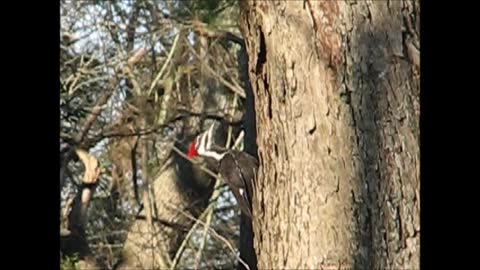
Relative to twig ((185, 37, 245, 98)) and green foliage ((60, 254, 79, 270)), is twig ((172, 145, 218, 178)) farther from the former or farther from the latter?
green foliage ((60, 254, 79, 270))

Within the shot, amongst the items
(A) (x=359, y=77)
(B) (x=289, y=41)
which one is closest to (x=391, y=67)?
(A) (x=359, y=77)

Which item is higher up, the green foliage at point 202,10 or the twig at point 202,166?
the green foliage at point 202,10

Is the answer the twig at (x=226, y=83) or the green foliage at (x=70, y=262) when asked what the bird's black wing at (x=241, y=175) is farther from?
the green foliage at (x=70, y=262)

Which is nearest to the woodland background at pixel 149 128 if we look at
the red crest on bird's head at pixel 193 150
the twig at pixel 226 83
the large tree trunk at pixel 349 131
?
the twig at pixel 226 83

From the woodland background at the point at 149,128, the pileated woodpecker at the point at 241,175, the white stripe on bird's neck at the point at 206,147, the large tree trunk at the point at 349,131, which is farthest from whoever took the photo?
the woodland background at the point at 149,128

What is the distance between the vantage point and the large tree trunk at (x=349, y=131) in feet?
4.74

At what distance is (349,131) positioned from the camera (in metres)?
1.45

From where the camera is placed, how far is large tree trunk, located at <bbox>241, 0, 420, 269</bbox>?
4.74ft

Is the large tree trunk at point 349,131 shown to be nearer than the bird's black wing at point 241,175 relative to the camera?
Yes

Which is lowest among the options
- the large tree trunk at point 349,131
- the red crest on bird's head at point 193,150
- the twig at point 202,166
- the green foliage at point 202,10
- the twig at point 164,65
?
the twig at point 202,166

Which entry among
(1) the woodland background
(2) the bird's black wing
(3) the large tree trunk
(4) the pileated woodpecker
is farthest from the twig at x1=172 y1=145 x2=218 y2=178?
(3) the large tree trunk

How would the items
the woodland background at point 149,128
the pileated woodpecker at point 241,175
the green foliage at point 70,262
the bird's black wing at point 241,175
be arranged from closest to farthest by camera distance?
the pileated woodpecker at point 241,175, the bird's black wing at point 241,175, the woodland background at point 149,128, the green foliage at point 70,262

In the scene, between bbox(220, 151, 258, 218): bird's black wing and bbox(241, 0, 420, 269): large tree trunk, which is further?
bbox(220, 151, 258, 218): bird's black wing
